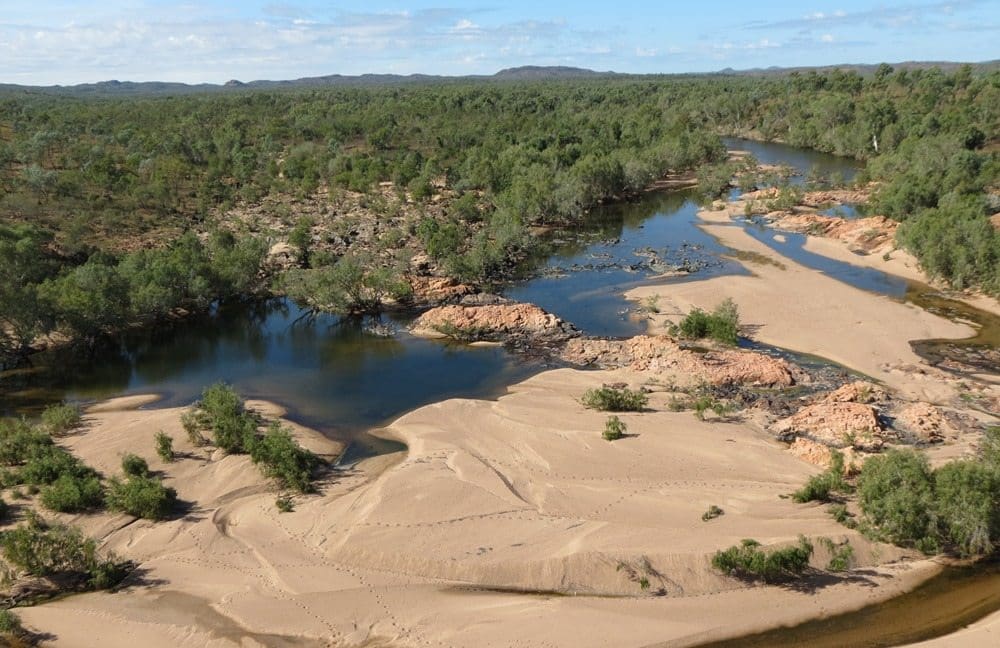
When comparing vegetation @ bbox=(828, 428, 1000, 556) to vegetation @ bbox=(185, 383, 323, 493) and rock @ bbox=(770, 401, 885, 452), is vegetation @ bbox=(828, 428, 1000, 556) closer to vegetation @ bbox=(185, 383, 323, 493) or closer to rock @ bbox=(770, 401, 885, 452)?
rock @ bbox=(770, 401, 885, 452)

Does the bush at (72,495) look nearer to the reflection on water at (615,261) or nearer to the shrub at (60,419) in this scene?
the shrub at (60,419)

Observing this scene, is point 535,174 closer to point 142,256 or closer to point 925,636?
point 142,256

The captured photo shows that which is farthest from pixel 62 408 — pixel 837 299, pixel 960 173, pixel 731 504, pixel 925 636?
pixel 960 173

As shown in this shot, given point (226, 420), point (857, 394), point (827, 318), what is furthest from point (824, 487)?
point (226, 420)

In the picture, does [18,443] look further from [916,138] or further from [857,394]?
[916,138]

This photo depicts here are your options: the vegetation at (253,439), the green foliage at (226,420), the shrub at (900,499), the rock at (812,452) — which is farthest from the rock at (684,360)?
the green foliage at (226,420)

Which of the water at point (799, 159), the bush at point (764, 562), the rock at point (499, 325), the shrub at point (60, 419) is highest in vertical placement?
the water at point (799, 159)

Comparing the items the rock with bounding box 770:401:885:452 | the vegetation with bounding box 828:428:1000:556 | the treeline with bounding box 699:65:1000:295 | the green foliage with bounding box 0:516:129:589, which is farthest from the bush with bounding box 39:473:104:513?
the treeline with bounding box 699:65:1000:295
